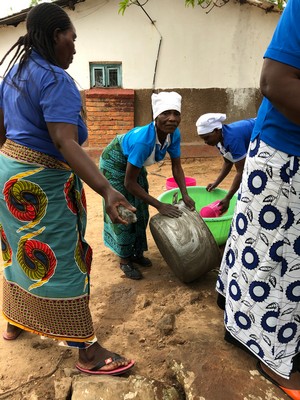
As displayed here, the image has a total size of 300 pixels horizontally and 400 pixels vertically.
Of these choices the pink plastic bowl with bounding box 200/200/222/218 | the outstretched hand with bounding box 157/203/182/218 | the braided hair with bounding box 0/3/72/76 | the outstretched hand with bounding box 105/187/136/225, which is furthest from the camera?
the pink plastic bowl with bounding box 200/200/222/218

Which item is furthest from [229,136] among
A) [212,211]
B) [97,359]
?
[97,359]

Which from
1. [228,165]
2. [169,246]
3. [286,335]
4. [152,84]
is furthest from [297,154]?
[152,84]

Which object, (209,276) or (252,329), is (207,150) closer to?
(209,276)

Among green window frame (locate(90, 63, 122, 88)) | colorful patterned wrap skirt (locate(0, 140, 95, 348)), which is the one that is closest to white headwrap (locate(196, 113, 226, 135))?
colorful patterned wrap skirt (locate(0, 140, 95, 348))

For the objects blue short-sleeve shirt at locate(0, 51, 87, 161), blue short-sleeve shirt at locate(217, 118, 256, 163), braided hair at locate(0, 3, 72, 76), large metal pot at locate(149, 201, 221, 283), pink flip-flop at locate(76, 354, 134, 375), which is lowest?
pink flip-flop at locate(76, 354, 134, 375)

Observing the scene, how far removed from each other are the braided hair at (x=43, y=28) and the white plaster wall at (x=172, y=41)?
4931 millimetres

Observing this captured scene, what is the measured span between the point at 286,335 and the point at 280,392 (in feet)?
0.97

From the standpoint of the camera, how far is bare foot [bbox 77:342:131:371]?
77.2 inches

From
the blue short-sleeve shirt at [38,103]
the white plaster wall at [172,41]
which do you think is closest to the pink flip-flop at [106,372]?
the blue short-sleeve shirt at [38,103]

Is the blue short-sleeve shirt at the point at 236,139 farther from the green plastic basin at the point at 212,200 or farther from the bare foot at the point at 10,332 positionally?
the bare foot at the point at 10,332

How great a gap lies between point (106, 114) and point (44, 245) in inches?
198

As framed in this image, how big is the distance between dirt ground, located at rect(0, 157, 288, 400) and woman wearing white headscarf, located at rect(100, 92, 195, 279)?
0.22m

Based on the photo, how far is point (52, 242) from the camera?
1.78m

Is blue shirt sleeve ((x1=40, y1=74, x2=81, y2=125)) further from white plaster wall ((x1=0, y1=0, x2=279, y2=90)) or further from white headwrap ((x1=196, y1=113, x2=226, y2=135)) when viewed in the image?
white plaster wall ((x1=0, y1=0, x2=279, y2=90))
